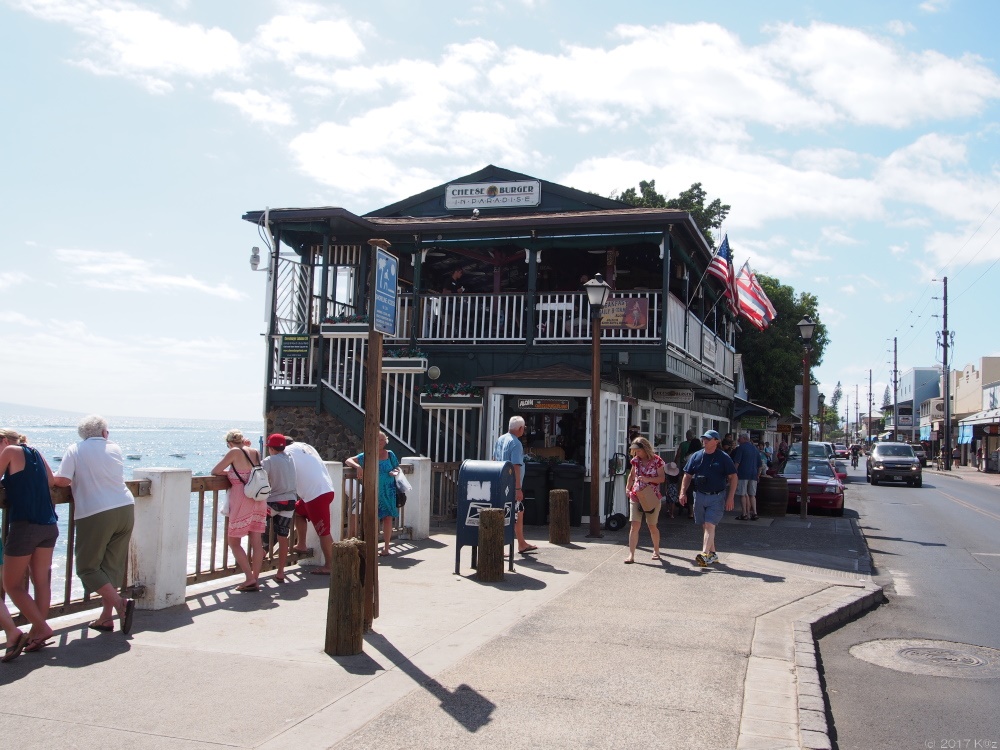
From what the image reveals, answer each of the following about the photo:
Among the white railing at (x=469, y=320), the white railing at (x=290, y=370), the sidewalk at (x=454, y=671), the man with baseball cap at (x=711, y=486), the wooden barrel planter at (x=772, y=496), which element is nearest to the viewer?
the sidewalk at (x=454, y=671)

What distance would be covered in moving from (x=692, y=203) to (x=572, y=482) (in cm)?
2492

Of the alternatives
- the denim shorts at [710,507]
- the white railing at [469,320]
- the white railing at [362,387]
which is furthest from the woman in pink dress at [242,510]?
the white railing at [469,320]

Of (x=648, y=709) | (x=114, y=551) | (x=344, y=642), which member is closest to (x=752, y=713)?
(x=648, y=709)

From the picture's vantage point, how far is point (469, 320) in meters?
16.8

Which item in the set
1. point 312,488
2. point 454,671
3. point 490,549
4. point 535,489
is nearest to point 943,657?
point 454,671

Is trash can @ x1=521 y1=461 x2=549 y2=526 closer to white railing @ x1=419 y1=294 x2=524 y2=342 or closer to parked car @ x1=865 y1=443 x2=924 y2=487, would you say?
white railing @ x1=419 y1=294 x2=524 y2=342

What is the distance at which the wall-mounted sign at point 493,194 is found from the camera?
61.2 feet

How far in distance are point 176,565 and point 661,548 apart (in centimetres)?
675

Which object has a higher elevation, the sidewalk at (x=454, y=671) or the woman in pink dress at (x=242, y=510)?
the woman in pink dress at (x=242, y=510)

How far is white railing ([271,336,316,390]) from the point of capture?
1584 centimetres

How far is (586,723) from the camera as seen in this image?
467cm

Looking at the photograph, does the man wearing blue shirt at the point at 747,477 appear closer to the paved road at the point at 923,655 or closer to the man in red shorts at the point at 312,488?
the paved road at the point at 923,655

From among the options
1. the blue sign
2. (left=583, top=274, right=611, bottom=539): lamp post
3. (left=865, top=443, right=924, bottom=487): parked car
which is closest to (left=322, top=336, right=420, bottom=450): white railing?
(left=583, top=274, right=611, bottom=539): lamp post

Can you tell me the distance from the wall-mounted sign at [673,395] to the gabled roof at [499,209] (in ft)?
13.4
